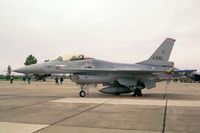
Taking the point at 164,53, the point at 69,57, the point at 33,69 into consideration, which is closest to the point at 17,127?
the point at 33,69

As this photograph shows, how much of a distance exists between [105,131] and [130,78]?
8.85 m

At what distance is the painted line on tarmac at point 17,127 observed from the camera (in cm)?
439

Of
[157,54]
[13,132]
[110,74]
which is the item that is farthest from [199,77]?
[13,132]

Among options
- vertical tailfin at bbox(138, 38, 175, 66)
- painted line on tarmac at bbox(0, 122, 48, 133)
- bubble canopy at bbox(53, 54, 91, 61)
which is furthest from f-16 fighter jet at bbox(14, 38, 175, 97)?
painted line on tarmac at bbox(0, 122, 48, 133)

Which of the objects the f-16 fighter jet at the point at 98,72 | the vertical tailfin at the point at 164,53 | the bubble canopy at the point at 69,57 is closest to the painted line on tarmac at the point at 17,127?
the f-16 fighter jet at the point at 98,72

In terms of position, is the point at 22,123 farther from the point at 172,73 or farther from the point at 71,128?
the point at 172,73

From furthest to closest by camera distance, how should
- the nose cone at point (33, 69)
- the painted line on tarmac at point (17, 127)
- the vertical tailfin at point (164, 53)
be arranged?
the vertical tailfin at point (164, 53), the nose cone at point (33, 69), the painted line on tarmac at point (17, 127)

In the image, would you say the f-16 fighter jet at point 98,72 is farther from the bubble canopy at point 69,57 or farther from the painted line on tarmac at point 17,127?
the painted line on tarmac at point 17,127

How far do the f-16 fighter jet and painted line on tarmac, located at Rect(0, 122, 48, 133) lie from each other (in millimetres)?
7335

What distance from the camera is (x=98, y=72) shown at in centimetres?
1284

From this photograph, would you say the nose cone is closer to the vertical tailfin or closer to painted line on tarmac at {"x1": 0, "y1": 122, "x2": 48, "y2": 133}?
painted line on tarmac at {"x1": 0, "y1": 122, "x2": 48, "y2": 133}

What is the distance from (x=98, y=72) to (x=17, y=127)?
27.6ft

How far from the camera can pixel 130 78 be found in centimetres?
1302

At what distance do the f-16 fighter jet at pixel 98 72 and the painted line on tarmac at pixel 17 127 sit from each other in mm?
7335
